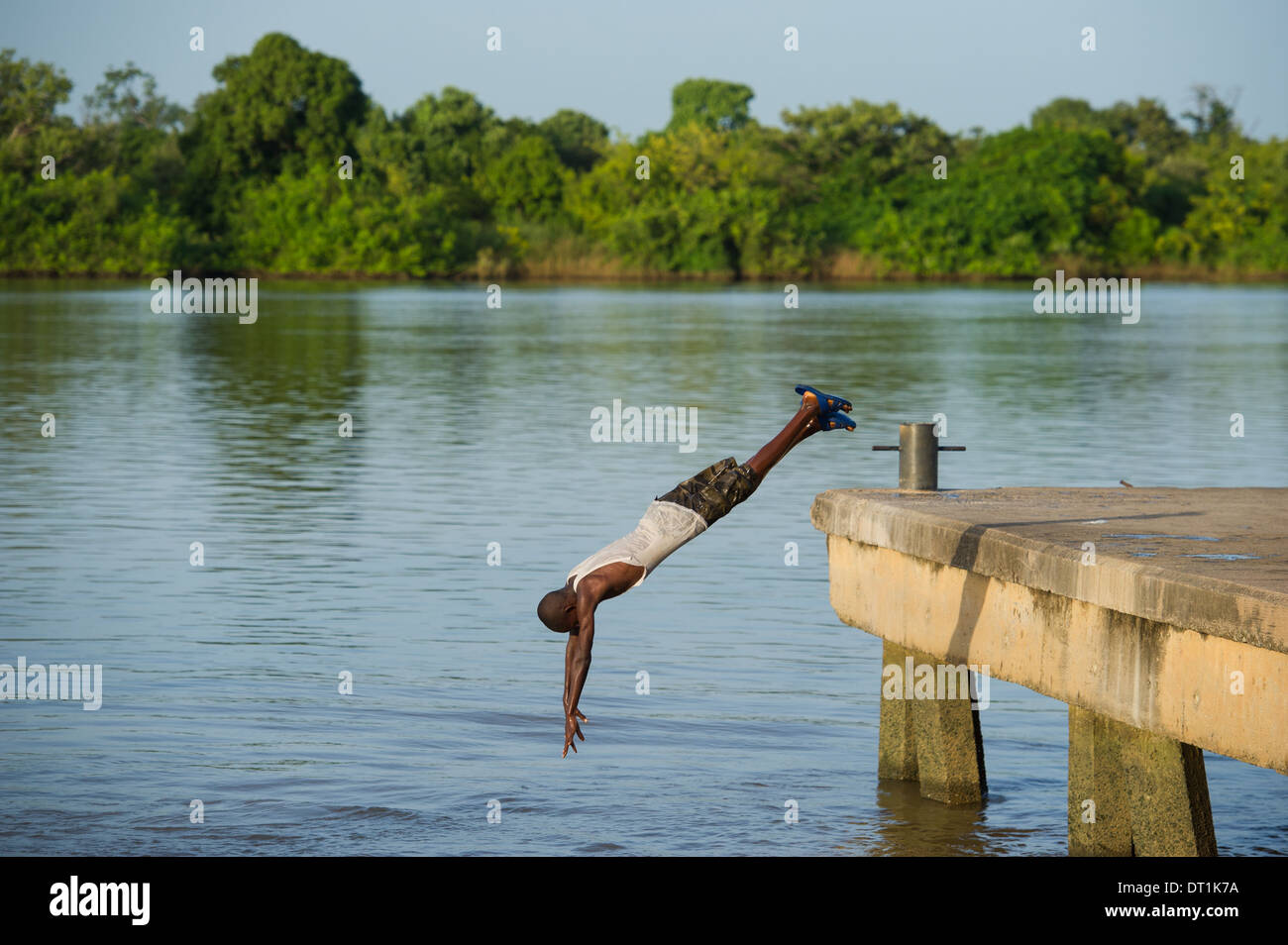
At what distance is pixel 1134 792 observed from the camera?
8.92m

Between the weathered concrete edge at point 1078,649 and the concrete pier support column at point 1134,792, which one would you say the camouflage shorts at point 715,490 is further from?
the concrete pier support column at point 1134,792

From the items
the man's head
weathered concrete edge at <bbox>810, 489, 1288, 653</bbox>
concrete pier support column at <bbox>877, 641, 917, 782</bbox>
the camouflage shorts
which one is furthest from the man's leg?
concrete pier support column at <bbox>877, 641, 917, 782</bbox>

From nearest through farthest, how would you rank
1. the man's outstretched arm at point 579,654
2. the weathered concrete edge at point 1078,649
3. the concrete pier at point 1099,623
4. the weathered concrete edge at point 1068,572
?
the weathered concrete edge at point 1068,572 < the weathered concrete edge at point 1078,649 < the concrete pier at point 1099,623 < the man's outstretched arm at point 579,654

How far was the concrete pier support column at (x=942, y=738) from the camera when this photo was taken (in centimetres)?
1071

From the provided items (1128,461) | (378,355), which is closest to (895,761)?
(1128,461)

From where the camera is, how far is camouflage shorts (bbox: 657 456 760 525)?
8.06 m

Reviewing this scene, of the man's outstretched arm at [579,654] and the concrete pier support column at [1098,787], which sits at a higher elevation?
the man's outstretched arm at [579,654]

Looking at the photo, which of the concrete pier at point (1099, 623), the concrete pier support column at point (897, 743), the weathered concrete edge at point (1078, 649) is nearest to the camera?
the weathered concrete edge at point (1078, 649)

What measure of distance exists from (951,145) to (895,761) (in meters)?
125

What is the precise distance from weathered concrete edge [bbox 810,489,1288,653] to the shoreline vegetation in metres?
104

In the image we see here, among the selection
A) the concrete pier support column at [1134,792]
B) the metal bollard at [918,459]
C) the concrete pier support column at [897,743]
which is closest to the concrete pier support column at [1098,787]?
the concrete pier support column at [1134,792]

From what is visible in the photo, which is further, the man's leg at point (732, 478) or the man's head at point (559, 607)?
the man's leg at point (732, 478)

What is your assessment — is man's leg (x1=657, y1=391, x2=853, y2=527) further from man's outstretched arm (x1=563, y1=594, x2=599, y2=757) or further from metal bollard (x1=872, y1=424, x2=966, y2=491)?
metal bollard (x1=872, y1=424, x2=966, y2=491)

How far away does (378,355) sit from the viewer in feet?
154
